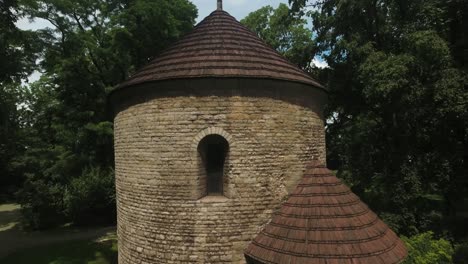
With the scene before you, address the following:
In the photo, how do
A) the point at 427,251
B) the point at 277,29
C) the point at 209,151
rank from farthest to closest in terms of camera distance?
the point at 277,29 < the point at 427,251 < the point at 209,151

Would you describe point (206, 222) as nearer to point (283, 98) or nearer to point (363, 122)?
point (283, 98)

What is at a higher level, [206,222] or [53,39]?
[53,39]

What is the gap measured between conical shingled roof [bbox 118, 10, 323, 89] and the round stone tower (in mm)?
38

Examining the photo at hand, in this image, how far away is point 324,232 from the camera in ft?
20.8

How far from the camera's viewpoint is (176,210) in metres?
7.38

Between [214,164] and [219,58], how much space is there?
2670 mm

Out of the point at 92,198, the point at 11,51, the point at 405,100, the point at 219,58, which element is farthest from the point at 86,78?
the point at 405,100

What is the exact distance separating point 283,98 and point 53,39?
61.2ft

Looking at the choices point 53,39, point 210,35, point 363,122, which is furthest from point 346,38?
point 53,39

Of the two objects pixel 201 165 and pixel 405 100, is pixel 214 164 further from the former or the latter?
pixel 405 100

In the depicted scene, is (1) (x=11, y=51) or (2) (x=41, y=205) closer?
(1) (x=11, y=51)

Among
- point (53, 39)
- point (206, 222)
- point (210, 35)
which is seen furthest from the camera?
point (53, 39)

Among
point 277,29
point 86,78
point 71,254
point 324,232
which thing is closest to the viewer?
point 324,232

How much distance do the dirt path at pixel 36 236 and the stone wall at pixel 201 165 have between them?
12.6m
